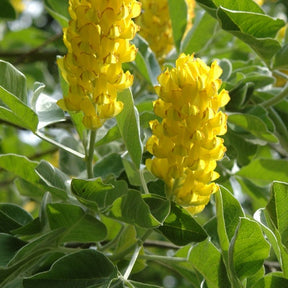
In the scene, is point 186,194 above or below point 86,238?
above

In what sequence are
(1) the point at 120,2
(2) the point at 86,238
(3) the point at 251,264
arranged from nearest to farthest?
(1) the point at 120,2 < (3) the point at 251,264 < (2) the point at 86,238

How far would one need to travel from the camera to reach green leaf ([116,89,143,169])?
132 cm

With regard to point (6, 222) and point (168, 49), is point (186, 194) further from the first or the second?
point (168, 49)

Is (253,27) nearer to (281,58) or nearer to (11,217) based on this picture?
(281,58)

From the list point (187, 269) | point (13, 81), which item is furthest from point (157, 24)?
point (187, 269)

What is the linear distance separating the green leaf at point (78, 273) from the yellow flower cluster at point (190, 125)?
0.82ft

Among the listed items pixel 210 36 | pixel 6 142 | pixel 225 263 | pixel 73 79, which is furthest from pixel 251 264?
pixel 6 142

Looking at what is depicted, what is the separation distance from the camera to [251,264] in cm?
130

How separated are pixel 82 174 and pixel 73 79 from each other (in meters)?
0.57

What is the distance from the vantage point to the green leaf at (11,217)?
1.58 metres

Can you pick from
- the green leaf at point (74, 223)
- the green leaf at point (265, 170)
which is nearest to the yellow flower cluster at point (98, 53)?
the green leaf at point (74, 223)

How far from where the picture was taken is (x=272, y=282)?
1297 millimetres

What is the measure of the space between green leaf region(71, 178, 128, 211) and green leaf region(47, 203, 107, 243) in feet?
0.32

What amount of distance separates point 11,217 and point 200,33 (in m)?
0.80
